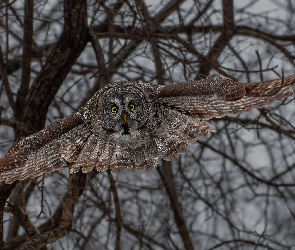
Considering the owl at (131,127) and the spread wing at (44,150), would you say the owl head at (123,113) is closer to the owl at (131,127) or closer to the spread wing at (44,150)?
the owl at (131,127)

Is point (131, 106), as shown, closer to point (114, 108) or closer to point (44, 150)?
point (114, 108)

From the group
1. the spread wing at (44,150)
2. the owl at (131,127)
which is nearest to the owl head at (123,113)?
the owl at (131,127)

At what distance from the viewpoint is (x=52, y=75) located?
490cm

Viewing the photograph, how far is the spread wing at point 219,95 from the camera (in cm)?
359

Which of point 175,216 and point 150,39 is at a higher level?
point 150,39

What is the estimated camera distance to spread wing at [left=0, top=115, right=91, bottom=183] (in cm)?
369

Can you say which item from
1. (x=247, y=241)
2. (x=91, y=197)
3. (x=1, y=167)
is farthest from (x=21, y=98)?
Result: (x=247, y=241)

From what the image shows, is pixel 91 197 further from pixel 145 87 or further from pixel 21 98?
pixel 145 87

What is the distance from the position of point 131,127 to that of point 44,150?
1.85ft

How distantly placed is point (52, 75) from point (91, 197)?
1067mm

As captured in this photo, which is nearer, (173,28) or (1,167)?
(1,167)

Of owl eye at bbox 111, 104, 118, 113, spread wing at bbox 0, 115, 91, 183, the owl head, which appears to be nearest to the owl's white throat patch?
the owl head

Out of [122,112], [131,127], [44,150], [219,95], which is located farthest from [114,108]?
[219,95]

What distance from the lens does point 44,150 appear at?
151 inches
